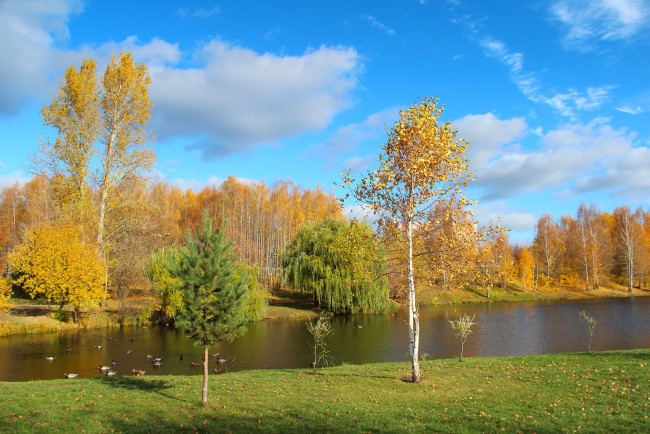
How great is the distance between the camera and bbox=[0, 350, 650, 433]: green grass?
9805 millimetres

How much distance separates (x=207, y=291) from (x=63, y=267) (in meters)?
26.5

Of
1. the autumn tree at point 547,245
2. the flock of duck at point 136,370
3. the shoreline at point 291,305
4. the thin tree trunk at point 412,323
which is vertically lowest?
the flock of duck at point 136,370

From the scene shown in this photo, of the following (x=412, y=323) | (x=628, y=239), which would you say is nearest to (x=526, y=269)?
(x=628, y=239)

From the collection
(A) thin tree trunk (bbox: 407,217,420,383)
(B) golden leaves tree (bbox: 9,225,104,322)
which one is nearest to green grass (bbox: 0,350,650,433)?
(A) thin tree trunk (bbox: 407,217,420,383)

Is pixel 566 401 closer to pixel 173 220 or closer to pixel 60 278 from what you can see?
pixel 60 278

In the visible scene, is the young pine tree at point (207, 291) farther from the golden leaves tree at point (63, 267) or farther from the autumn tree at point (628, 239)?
the autumn tree at point (628, 239)

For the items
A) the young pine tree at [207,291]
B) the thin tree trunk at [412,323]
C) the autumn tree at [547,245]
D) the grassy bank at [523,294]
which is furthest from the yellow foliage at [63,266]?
the autumn tree at [547,245]

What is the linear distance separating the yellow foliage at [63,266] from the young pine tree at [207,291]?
24676 mm

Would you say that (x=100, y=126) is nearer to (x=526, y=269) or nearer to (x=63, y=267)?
(x=63, y=267)

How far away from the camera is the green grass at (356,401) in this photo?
9.80 m

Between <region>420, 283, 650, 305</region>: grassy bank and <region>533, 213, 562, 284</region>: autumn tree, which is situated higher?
<region>533, 213, 562, 284</region>: autumn tree

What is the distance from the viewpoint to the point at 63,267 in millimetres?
32312

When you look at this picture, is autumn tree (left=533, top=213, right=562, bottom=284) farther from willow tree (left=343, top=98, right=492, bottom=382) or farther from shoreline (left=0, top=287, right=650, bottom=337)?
willow tree (left=343, top=98, right=492, bottom=382)

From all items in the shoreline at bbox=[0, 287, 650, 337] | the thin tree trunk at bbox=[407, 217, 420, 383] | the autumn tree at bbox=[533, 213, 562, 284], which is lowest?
the shoreline at bbox=[0, 287, 650, 337]
